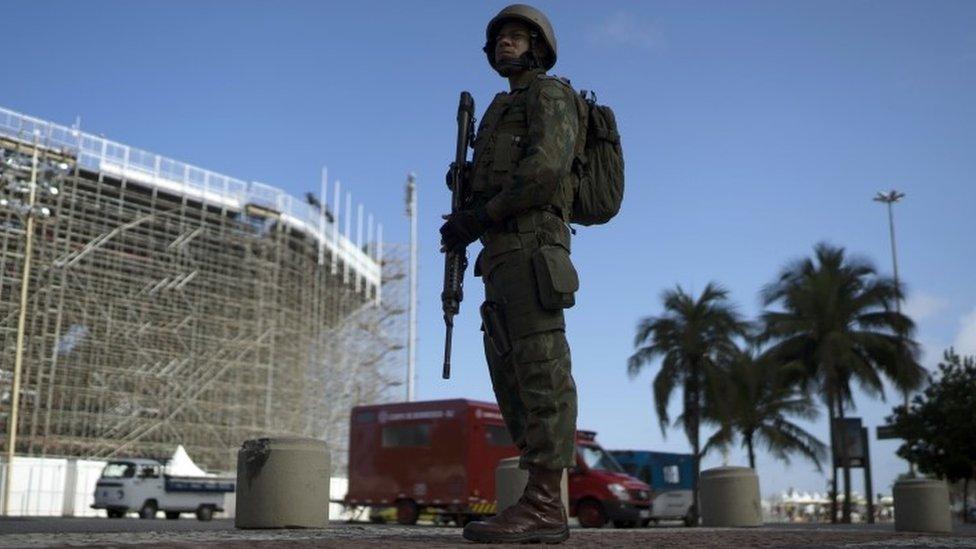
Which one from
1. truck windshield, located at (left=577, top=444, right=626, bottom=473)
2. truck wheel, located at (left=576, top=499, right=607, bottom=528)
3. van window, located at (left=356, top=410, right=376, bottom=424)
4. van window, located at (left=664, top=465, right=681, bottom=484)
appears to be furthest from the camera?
van window, located at (left=664, top=465, right=681, bottom=484)

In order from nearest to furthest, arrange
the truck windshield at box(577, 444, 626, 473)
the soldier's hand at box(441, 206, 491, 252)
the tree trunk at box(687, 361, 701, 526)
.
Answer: the soldier's hand at box(441, 206, 491, 252) → the truck windshield at box(577, 444, 626, 473) → the tree trunk at box(687, 361, 701, 526)

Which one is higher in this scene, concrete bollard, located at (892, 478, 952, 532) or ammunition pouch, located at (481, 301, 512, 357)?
ammunition pouch, located at (481, 301, 512, 357)

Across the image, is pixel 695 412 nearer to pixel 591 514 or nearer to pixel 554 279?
pixel 591 514

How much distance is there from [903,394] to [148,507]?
900 inches

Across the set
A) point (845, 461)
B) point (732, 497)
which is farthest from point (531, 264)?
point (845, 461)

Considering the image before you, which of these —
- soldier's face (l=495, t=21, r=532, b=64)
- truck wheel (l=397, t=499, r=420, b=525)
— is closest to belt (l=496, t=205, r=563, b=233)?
soldier's face (l=495, t=21, r=532, b=64)

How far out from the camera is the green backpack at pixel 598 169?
4594 mm

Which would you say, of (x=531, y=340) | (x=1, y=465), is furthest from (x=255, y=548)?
(x=1, y=465)

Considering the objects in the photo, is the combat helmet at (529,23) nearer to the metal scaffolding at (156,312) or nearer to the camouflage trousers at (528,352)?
the camouflage trousers at (528,352)

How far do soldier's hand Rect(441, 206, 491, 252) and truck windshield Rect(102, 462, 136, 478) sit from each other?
2267 centimetres

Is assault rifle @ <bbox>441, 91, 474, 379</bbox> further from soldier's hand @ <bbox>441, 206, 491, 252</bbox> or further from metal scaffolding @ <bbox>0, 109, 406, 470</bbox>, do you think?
metal scaffolding @ <bbox>0, 109, 406, 470</bbox>

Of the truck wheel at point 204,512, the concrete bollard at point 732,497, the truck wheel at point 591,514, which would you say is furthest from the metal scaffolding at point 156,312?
the concrete bollard at point 732,497

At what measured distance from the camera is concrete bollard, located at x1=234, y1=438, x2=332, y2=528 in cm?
609

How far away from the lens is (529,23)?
455 centimetres
